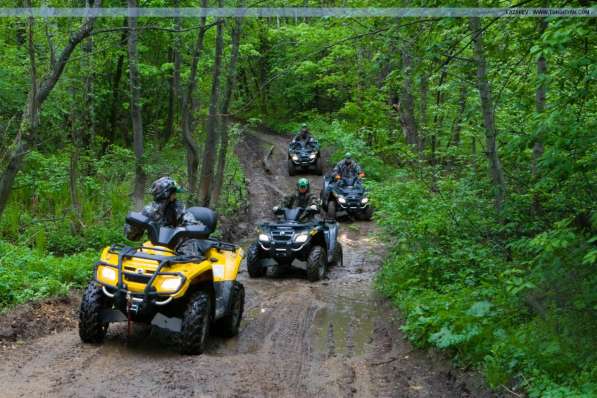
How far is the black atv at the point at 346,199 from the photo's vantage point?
1664cm

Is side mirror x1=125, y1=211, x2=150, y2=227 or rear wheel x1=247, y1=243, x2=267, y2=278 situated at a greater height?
side mirror x1=125, y1=211, x2=150, y2=227

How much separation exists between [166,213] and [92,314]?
1380mm

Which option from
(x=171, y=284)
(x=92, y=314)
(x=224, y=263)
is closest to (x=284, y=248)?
(x=224, y=263)

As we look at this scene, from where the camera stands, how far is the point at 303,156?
74.2ft

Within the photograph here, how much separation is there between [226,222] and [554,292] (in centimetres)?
1109

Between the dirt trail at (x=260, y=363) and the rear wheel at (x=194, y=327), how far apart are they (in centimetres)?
10

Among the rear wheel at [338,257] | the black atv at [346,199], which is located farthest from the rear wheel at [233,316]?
the black atv at [346,199]

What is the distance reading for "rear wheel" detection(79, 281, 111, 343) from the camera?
599cm

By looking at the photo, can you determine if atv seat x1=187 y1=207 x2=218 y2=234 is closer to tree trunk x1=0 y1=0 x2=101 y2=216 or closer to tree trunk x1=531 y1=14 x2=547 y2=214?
tree trunk x1=0 y1=0 x2=101 y2=216

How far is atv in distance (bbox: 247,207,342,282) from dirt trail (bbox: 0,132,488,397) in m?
1.80

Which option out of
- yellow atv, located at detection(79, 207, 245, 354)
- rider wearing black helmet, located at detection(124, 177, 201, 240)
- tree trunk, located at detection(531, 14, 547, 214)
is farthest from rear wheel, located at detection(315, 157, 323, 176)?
yellow atv, located at detection(79, 207, 245, 354)

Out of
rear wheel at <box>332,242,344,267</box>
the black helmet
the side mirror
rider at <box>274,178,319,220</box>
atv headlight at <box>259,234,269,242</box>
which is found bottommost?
rear wheel at <box>332,242,344,267</box>

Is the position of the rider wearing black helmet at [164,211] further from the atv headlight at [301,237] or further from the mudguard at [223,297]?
the atv headlight at [301,237]

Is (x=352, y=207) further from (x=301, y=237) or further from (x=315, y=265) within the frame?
(x=315, y=265)
